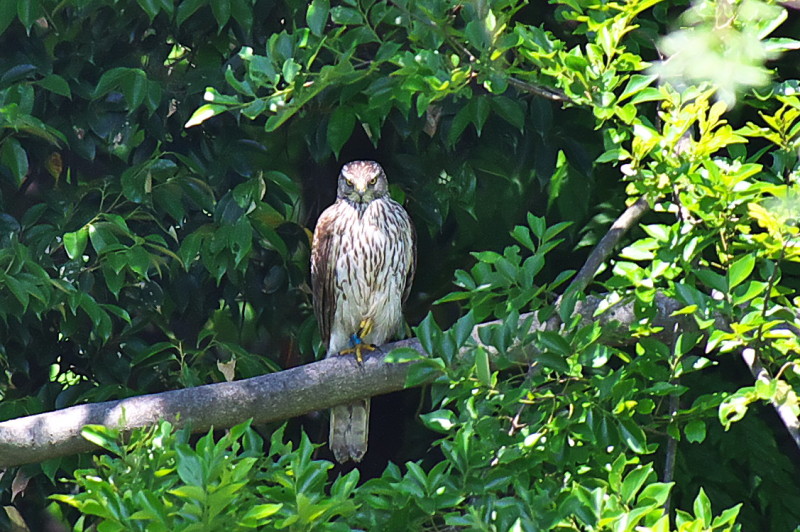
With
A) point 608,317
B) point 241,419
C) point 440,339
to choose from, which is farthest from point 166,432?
point 608,317

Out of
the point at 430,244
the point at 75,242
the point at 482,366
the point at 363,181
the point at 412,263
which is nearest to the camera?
the point at 482,366

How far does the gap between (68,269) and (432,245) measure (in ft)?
4.82

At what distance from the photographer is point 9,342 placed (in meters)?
4.12

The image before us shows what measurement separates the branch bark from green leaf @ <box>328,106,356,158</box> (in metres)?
0.71

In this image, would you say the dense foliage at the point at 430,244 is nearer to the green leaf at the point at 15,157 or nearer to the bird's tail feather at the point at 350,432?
the green leaf at the point at 15,157

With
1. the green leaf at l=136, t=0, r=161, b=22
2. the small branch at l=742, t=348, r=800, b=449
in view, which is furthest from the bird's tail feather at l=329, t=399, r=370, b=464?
the small branch at l=742, t=348, r=800, b=449

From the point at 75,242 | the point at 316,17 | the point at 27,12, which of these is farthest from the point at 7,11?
the point at 316,17

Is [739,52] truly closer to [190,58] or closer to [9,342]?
[190,58]

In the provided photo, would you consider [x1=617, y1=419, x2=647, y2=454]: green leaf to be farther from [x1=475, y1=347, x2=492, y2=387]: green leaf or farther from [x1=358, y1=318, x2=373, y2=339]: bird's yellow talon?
[x1=358, y1=318, x2=373, y2=339]: bird's yellow talon

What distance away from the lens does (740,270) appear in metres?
2.35

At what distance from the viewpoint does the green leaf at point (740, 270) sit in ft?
7.66

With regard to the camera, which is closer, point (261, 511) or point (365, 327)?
point (261, 511)

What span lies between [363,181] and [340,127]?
61cm

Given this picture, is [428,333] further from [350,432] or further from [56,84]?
[350,432]
